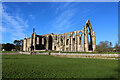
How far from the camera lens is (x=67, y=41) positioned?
63.8 meters

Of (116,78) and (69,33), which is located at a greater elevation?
(69,33)

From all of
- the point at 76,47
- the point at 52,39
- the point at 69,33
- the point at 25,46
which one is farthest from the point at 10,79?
the point at 25,46

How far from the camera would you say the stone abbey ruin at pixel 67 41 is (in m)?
49.3

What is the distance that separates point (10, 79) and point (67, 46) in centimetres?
5603

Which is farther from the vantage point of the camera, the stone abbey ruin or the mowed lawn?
the stone abbey ruin

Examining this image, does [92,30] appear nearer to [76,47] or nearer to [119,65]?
[76,47]

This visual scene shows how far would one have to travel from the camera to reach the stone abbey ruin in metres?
49.3

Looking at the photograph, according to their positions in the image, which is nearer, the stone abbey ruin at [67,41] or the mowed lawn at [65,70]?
the mowed lawn at [65,70]

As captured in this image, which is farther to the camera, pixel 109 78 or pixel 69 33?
pixel 69 33

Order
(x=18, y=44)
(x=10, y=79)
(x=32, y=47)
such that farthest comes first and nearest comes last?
(x=18, y=44)
(x=32, y=47)
(x=10, y=79)

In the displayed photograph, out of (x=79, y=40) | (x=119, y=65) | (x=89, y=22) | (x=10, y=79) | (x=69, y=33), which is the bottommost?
(x=10, y=79)

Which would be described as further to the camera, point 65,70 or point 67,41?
point 67,41

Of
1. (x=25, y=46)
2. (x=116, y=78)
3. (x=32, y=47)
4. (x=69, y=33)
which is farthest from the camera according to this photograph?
→ (x=25, y=46)

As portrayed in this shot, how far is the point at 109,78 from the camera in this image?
2.82 m
